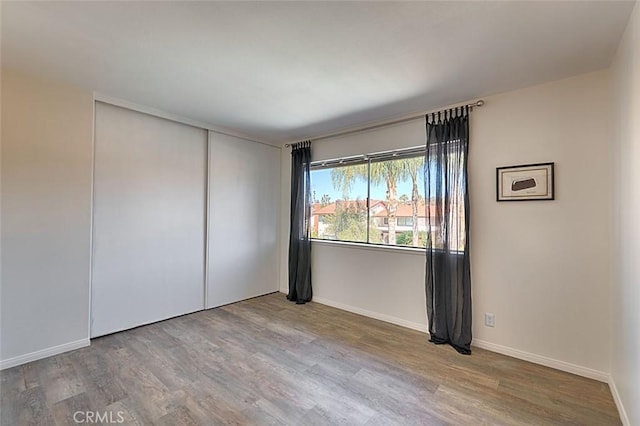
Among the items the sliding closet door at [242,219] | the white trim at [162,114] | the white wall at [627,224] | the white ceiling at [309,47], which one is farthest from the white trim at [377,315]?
the white trim at [162,114]

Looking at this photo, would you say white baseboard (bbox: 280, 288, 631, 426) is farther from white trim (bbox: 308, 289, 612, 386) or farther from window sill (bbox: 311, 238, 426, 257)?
window sill (bbox: 311, 238, 426, 257)

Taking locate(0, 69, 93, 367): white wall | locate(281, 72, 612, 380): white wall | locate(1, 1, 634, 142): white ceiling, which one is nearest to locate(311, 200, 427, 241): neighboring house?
locate(281, 72, 612, 380): white wall

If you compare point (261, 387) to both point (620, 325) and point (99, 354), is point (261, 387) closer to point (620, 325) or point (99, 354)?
point (99, 354)

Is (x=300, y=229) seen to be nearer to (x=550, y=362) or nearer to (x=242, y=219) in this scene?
(x=242, y=219)

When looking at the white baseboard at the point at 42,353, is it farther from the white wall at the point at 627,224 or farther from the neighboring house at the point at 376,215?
the white wall at the point at 627,224

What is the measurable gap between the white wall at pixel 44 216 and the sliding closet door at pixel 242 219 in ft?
4.60

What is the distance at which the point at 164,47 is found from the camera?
78.7 inches

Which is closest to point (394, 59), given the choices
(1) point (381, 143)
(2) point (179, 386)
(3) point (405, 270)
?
(1) point (381, 143)

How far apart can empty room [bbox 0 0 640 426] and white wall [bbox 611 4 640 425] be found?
0.03m

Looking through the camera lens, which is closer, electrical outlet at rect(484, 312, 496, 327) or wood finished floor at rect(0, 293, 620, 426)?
wood finished floor at rect(0, 293, 620, 426)

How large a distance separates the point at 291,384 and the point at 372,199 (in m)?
2.35

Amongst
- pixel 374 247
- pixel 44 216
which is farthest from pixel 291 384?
pixel 44 216

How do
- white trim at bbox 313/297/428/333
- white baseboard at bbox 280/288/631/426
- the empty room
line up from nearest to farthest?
1. the empty room
2. white baseboard at bbox 280/288/631/426
3. white trim at bbox 313/297/428/333

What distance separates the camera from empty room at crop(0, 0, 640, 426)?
178 centimetres
